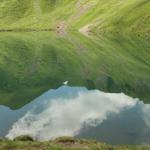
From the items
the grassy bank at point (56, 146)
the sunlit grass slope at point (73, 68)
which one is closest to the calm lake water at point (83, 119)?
the sunlit grass slope at point (73, 68)

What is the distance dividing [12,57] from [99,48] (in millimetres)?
31623

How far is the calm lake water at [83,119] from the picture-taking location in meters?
47.2

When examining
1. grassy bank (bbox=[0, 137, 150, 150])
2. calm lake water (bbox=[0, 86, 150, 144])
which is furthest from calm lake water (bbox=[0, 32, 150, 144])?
grassy bank (bbox=[0, 137, 150, 150])

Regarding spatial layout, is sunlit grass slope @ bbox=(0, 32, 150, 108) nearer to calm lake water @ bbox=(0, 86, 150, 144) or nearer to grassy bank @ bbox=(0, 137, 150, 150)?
calm lake water @ bbox=(0, 86, 150, 144)

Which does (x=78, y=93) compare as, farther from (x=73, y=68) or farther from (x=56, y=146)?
(x=56, y=146)

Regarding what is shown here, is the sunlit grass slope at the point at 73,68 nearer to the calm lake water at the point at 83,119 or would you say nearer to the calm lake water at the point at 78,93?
the calm lake water at the point at 78,93

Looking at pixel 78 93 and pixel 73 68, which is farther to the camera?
pixel 73 68

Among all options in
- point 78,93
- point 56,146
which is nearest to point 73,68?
point 78,93

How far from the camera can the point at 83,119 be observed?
53.7 m

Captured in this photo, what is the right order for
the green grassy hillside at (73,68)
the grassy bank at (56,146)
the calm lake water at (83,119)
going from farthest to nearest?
the green grassy hillside at (73,68)
the calm lake water at (83,119)
the grassy bank at (56,146)

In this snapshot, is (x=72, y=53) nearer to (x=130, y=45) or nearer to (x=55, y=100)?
(x=130, y=45)

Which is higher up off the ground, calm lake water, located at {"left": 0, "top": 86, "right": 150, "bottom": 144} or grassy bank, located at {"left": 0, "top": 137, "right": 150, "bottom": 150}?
grassy bank, located at {"left": 0, "top": 137, "right": 150, "bottom": 150}

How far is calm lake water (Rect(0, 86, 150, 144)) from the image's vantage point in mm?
47188

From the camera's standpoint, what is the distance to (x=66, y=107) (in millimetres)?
61094
